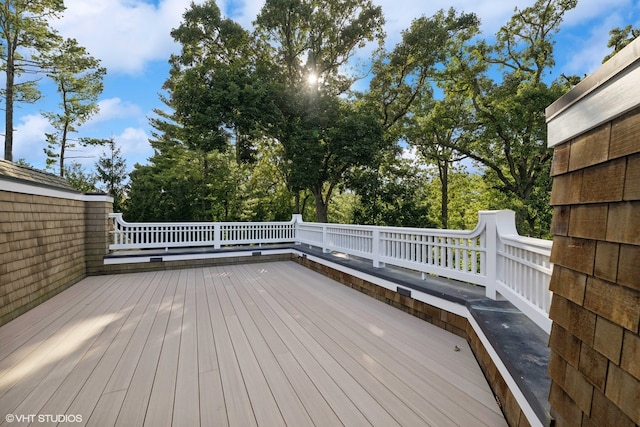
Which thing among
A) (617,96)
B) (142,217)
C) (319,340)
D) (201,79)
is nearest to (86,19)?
(201,79)

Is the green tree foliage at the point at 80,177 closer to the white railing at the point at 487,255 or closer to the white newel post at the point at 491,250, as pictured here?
the white railing at the point at 487,255

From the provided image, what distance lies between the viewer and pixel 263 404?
1.74 meters

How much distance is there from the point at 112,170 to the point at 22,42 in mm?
5772

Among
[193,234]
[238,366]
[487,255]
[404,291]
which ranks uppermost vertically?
[487,255]

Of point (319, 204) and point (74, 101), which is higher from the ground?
point (74, 101)

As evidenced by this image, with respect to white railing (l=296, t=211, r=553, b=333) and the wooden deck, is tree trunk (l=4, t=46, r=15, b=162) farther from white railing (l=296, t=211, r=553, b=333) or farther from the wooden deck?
white railing (l=296, t=211, r=553, b=333)

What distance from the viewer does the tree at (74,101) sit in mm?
12906

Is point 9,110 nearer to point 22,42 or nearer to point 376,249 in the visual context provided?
point 22,42

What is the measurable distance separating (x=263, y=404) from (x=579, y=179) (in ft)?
6.55

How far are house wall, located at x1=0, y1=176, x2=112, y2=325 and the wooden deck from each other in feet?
1.08

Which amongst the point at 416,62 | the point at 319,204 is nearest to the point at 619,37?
the point at 416,62

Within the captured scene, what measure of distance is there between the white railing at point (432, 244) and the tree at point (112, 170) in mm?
8572

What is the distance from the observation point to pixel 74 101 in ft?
45.5

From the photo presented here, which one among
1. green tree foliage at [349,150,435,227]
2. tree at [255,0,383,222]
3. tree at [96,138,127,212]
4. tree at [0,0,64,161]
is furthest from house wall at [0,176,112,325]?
tree at [0,0,64,161]
